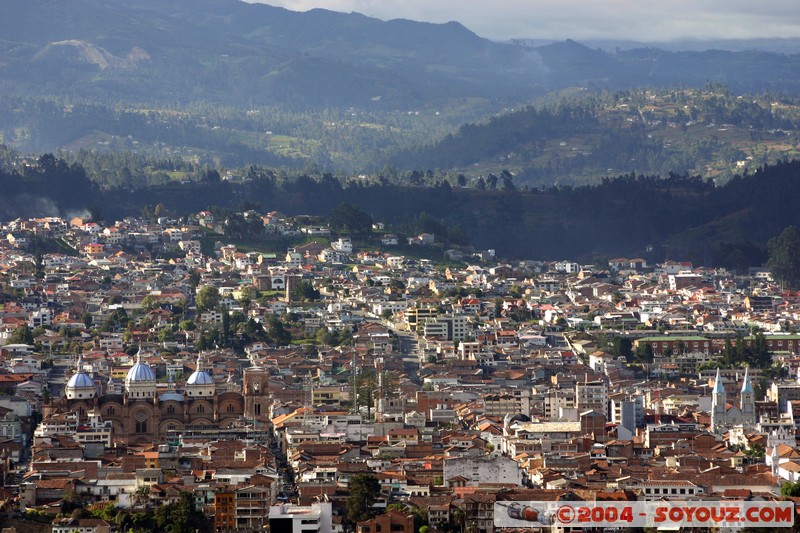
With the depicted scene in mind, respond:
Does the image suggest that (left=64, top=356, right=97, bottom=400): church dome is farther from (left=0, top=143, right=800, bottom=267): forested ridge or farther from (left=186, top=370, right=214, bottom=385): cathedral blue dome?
(left=0, top=143, right=800, bottom=267): forested ridge

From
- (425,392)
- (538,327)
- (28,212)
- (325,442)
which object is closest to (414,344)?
(538,327)

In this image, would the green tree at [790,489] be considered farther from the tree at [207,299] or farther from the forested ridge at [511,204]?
the forested ridge at [511,204]

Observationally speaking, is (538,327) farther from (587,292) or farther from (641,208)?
(641,208)

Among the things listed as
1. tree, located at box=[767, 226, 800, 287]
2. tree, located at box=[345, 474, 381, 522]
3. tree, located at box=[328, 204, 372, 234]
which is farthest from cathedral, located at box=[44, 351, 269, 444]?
tree, located at box=[328, 204, 372, 234]

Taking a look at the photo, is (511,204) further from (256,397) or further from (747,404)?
(256,397)

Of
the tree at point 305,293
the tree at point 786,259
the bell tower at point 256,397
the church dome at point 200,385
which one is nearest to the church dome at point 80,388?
the church dome at point 200,385
